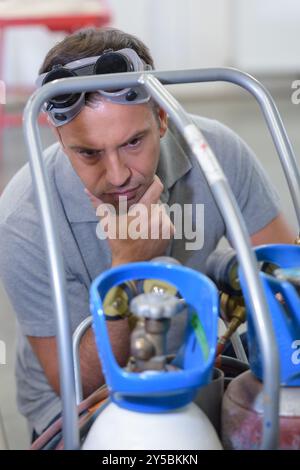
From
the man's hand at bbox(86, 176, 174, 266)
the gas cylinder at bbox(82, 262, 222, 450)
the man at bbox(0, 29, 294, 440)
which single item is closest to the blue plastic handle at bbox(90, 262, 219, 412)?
the gas cylinder at bbox(82, 262, 222, 450)

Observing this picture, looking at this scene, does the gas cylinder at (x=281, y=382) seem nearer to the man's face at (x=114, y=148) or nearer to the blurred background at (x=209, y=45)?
the man's face at (x=114, y=148)

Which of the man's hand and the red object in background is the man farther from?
the red object in background

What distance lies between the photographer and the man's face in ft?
4.00

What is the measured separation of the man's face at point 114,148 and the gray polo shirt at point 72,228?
10 cm

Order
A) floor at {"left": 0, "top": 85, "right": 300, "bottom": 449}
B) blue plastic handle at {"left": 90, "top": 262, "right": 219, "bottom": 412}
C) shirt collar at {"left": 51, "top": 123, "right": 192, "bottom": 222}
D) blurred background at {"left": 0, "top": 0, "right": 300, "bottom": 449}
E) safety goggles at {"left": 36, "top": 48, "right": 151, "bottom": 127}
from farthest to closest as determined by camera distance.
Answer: blurred background at {"left": 0, "top": 0, "right": 300, "bottom": 449}, floor at {"left": 0, "top": 85, "right": 300, "bottom": 449}, shirt collar at {"left": 51, "top": 123, "right": 192, "bottom": 222}, safety goggles at {"left": 36, "top": 48, "right": 151, "bottom": 127}, blue plastic handle at {"left": 90, "top": 262, "right": 219, "bottom": 412}

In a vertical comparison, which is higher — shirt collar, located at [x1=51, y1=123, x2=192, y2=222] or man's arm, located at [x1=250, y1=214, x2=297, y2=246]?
shirt collar, located at [x1=51, y1=123, x2=192, y2=222]

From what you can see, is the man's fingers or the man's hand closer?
the man's hand

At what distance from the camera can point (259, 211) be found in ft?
5.05

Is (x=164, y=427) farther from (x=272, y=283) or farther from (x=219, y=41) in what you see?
(x=219, y=41)

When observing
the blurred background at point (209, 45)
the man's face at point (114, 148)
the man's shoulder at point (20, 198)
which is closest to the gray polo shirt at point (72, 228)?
the man's shoulder at point (20, 198)

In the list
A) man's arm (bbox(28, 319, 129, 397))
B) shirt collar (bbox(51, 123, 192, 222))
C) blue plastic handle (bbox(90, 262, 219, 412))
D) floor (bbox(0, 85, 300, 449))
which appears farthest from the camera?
floor (bbox(0, 85, 300, 449))

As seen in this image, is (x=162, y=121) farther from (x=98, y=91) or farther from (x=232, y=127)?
(x=232, y=127)

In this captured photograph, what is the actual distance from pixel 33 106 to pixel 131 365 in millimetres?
310
